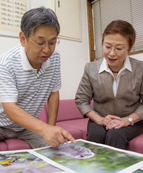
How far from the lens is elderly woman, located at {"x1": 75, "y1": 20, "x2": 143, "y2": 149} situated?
1220mm

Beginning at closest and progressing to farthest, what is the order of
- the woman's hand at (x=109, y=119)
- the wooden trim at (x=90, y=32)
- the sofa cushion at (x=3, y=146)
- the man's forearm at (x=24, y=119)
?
1. the man's forearm at (x=24, y=119)
2. the sofa cushion at (x=3, y=146)
3. the woman's hand at (x=109, y=119)
4. the wooden trim at (x=90, y=32)

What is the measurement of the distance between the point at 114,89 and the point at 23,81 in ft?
2.13

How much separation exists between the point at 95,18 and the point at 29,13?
2360 millimetres

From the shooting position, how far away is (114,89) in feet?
4.32

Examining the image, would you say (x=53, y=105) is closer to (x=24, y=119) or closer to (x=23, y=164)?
(x=24, y=119)

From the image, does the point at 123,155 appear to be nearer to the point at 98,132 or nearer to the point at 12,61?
the point at 98,132

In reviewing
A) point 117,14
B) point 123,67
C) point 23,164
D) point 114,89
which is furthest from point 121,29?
point 117,14

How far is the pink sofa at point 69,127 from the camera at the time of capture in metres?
1.14

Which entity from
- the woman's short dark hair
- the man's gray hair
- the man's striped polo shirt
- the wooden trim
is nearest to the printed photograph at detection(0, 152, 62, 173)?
the man's striped polo shirt

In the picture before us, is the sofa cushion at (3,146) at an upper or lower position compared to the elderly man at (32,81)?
lower

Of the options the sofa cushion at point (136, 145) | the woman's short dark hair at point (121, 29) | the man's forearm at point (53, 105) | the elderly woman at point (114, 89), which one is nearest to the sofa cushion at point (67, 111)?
the elderly woman at point (114, 89)

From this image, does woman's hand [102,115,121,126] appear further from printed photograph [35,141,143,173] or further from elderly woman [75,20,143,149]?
printed photograph [35,141,143,173]

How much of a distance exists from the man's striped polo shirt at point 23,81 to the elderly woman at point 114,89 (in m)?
0.32

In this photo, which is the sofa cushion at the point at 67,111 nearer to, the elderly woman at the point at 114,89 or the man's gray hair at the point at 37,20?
the elderly woman at the point at 114,89
